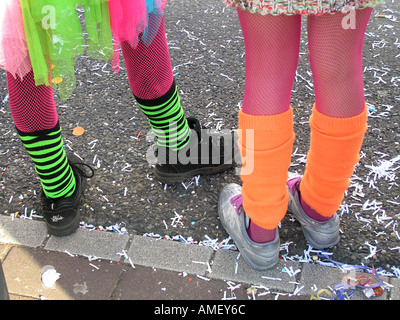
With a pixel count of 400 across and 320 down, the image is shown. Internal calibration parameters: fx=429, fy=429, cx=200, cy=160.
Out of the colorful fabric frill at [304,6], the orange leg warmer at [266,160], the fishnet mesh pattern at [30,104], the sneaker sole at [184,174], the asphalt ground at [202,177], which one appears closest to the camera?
the colorful fabric frill at [304,6]

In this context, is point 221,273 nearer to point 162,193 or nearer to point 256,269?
point 256,269

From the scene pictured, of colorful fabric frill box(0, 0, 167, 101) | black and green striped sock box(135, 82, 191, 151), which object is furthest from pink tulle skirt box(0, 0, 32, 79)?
black and green striped sock box(135, 82, 191, 151)

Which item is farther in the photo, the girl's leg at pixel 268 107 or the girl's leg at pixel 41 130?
the girl's leg at pixel 41 130

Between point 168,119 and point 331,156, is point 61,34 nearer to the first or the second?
point 168,119

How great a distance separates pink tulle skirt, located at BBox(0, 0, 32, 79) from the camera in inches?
46.9

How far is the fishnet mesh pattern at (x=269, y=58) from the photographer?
1159mm

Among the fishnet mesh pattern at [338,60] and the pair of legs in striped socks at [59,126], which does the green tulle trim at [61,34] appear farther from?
the fishnet mesh pattern at [338,60]

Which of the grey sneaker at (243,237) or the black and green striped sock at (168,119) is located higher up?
the black and green striped sock at (168,119)

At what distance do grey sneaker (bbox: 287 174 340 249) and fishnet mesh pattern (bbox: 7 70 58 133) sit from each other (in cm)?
102

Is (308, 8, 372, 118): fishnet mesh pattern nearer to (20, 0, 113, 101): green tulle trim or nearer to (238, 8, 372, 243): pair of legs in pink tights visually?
(238, 8, 372, 243): pair of legs in pink tights

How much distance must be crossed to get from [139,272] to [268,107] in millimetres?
812

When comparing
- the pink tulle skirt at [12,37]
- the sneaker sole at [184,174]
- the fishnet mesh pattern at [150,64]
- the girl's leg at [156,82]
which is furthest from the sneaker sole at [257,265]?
the pink tulle skirt at [12,37]

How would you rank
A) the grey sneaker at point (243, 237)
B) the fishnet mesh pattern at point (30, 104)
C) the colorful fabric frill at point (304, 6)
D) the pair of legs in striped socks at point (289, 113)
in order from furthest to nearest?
the grey sneaker at point (243, 237)
the fishnet mesh pattern at point (30, 104)
the pair of legs in striped socks at point (289, 113)
the colorful fabric frill at point (304, 6)
